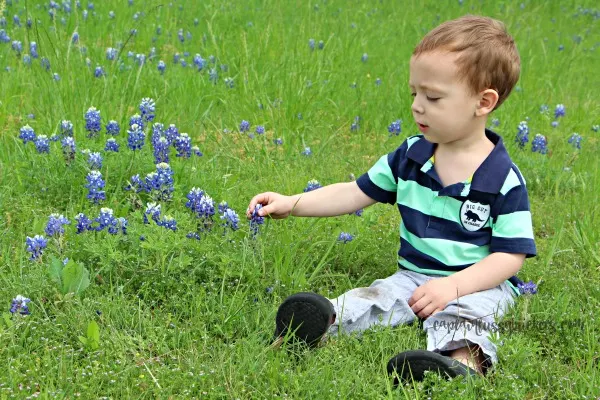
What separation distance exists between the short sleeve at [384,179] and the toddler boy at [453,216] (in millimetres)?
45

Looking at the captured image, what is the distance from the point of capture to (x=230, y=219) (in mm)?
3475

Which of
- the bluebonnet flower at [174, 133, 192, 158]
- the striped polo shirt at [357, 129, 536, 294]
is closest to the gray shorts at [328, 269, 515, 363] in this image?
the striped polo shirt at [357, 129, 536, 294]

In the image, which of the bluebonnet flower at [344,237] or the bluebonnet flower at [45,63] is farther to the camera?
the bluebonnet flower at [45,63]

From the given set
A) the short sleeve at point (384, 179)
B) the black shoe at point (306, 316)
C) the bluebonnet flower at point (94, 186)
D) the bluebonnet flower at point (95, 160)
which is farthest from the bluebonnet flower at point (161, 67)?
the black shoe at point (306, 316)

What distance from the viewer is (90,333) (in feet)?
9.48

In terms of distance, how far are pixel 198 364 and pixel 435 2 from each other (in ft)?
26.3

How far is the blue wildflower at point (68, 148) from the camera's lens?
3.97 m

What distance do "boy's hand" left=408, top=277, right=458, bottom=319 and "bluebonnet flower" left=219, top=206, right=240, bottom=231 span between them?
31.3 inches

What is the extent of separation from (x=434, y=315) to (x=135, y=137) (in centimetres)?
163

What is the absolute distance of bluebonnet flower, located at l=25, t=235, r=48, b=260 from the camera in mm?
3234

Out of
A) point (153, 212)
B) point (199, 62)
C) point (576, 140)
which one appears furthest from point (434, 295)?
point (199, 62)

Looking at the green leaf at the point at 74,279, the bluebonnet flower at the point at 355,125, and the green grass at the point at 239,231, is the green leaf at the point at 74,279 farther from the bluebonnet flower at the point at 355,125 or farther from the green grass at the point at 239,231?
the bluebonnet flower at the point at 355,125

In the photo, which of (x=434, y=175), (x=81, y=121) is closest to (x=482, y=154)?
(x=434, y=175)

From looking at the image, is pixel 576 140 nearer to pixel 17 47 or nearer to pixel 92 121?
pixel 92 121
